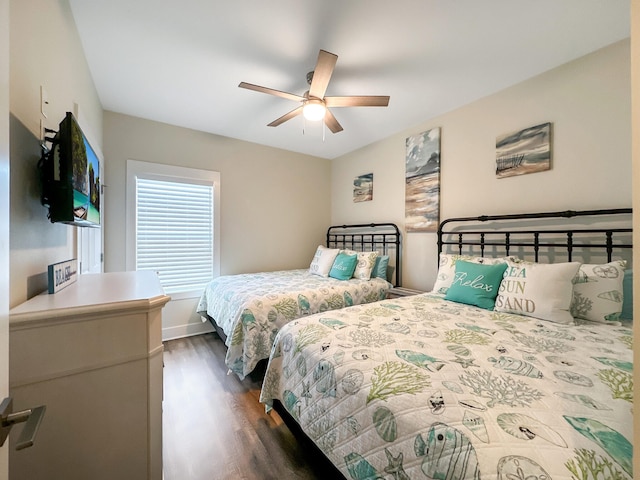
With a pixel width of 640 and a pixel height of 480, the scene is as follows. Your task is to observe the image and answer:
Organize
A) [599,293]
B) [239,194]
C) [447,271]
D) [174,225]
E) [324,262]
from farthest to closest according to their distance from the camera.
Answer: [239,194] < [324,262] < [174,225] < [447,271] < [599,293]

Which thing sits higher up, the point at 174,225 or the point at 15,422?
the point at 174,225

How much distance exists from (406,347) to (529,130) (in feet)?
7.15

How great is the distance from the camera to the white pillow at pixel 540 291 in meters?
1.57

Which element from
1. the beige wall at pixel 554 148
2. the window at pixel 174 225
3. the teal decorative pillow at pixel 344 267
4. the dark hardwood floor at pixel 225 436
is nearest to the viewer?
the dark hardwood floor at pixel 225 436

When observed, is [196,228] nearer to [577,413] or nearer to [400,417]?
[400,417]

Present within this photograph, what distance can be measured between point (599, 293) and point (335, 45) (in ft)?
7.78

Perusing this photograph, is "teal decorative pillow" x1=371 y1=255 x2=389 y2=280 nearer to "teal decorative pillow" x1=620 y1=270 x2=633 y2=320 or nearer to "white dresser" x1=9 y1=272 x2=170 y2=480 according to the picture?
"teal decorative pillow" x1=620 y1=270 x2=633 y2=320

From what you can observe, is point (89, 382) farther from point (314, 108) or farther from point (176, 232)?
point (176, 232)

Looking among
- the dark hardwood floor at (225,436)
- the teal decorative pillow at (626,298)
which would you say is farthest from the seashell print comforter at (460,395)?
the dark hardwood floor at (225,436)

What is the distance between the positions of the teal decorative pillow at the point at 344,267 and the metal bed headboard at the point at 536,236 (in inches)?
38.8

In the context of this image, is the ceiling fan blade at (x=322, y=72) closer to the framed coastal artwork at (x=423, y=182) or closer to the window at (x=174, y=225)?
the framed coastal artwork at (x=423, y=182)

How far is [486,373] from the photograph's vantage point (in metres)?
0.99

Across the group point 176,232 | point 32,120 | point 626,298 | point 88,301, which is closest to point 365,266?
point 626,298

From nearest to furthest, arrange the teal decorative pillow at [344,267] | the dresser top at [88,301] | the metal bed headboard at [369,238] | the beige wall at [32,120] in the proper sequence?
the dresser top at [88,301]
the beige wall at [32,120]
the teal decorative pillow at [344,267]
the metal bed headboard at [369,238]
